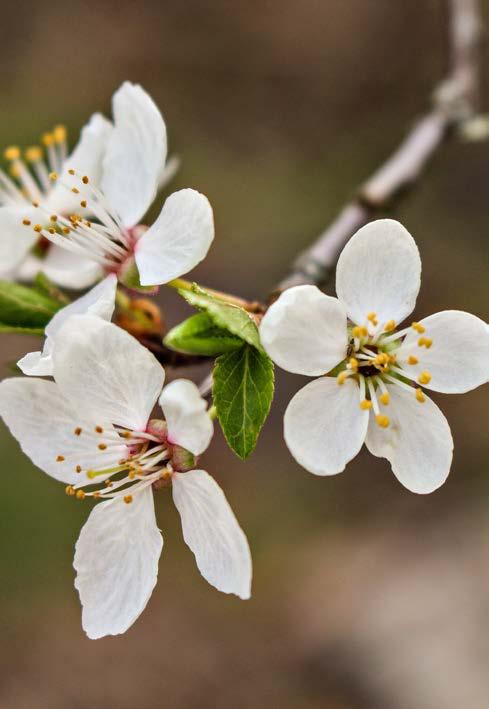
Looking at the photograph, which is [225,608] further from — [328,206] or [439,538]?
[328,206]

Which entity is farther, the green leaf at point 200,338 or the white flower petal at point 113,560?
the white flower petal at point 113,560

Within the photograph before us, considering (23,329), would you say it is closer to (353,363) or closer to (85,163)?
(85,163)

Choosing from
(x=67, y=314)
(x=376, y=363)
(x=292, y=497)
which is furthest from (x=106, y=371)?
(x=292, y=497)

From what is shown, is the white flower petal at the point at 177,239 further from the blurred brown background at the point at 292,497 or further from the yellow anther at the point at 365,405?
the blurred brown background at the point at 292,497

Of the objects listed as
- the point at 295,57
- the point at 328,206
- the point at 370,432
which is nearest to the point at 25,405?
the point at 370,432

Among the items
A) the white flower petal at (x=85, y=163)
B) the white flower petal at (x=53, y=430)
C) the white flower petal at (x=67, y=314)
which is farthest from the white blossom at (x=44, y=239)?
the white flower petal at (x=53, y=430)

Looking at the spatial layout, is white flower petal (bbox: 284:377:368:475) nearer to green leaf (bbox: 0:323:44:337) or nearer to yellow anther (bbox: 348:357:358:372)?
yellow anther (bbox: 348:357:358:372)
